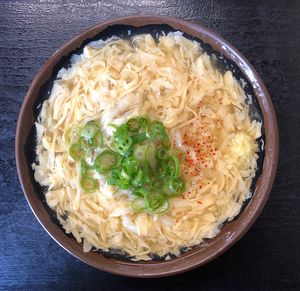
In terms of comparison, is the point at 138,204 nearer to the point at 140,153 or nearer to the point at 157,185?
the point at 157,185

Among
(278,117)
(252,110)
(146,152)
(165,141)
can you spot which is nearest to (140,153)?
(146,152)

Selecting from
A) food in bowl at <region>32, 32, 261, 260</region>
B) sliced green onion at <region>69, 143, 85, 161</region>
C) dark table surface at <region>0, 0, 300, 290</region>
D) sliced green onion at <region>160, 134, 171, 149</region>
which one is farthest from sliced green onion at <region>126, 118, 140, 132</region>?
dark table surface at <region>0, 0, 300, 290</region>

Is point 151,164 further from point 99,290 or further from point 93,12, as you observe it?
point 93,12

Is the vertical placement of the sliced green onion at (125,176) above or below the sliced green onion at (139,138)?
below

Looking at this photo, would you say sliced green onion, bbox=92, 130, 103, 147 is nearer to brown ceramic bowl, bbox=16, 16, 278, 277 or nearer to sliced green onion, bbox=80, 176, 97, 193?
sliced green onion, bbox=80, 176, 97, 193

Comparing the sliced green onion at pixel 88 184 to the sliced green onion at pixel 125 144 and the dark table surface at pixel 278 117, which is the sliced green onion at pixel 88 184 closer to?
the sliced green onion at pixel 125 144

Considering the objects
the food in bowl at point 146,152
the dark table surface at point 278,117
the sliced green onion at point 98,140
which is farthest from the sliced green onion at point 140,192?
the dark table surface at point 278,117
